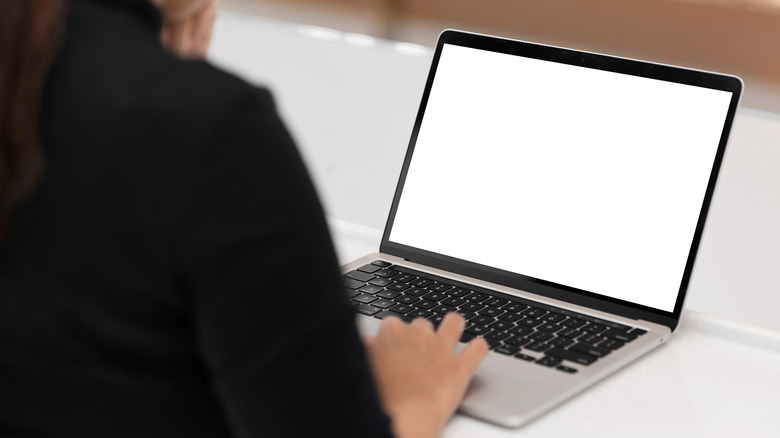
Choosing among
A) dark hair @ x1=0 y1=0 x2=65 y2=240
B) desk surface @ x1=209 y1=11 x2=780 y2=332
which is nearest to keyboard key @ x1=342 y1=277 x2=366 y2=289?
dark hair @ x1=0 y1=0 x2=65 y2=240

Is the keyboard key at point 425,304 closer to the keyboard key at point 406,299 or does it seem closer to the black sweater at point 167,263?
the keyboard key at point 406,299

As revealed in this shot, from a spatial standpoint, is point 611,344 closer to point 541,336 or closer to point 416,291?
point 541,336

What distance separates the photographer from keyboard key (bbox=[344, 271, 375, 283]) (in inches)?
36.1

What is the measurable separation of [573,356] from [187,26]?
1.36ft

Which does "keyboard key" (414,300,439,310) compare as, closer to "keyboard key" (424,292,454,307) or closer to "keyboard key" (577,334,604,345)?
"keyboard key" (424,292,454,307)

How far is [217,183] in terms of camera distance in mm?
433

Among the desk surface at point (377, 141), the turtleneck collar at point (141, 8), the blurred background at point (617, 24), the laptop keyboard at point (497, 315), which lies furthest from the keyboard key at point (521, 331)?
the blurred background at point (617, 24)

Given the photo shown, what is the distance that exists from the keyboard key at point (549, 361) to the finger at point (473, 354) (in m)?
0.05

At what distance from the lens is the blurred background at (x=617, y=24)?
1653 millimetres

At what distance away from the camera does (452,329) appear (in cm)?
71

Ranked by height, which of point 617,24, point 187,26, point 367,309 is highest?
point 617,24

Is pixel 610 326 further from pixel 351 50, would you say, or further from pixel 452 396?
pixel 351 50

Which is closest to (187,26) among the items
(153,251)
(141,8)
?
(141,8)

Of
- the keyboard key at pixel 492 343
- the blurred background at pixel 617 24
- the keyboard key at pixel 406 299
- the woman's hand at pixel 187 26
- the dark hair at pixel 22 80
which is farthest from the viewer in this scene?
the blurred background at pixel 617 24
